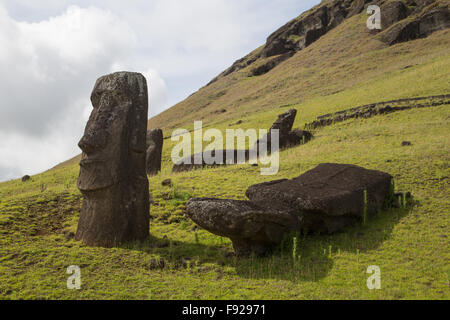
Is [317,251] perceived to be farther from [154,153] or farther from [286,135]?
[286,135]

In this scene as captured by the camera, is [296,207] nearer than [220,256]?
No

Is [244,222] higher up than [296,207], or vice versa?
[296,207]

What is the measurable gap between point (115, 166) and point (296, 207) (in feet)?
14.2

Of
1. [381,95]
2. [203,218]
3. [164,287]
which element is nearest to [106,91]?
[203,218]

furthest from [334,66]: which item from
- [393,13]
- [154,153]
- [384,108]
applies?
[154,153]

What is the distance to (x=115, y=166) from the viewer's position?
8.25 meters

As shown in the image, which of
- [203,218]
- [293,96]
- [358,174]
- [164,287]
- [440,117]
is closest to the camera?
[164,287]

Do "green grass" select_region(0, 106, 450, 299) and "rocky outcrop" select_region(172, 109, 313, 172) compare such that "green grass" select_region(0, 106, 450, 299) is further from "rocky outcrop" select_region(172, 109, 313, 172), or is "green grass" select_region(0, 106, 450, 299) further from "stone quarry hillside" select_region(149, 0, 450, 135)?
"stone quarry hillside" select_region(149, 0, 450, 135)

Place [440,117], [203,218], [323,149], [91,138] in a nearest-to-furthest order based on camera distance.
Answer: [203,218] → [91,138] → [323,149] → [440,117]

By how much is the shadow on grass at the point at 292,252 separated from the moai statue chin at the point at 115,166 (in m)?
0.66

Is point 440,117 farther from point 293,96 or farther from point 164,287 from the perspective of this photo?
point 293,96

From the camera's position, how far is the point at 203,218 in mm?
7207

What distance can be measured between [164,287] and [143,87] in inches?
196
